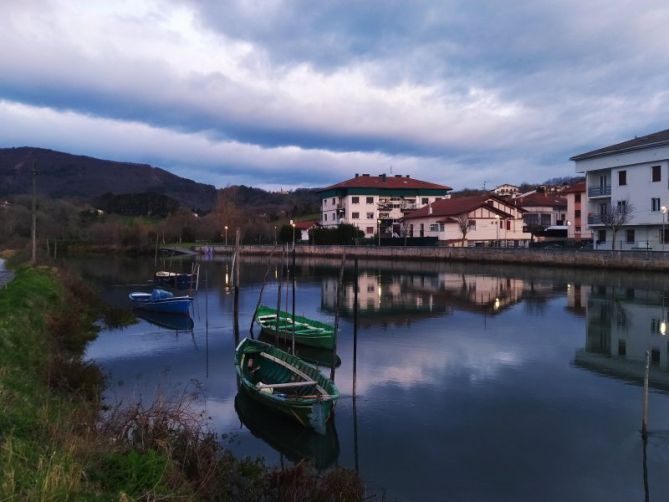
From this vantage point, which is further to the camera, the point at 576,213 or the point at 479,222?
the point at 576,213

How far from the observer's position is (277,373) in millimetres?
13344

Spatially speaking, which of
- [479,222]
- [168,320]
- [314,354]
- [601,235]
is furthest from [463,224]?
[314,354]

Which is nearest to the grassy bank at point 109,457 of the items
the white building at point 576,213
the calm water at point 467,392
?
the calm water at point 467,392

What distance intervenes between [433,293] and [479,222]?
3381cm

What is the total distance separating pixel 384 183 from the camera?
281 ft

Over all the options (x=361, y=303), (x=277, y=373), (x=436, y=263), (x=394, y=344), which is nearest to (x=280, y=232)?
(x=436, y=263)

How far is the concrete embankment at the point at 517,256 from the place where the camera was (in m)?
40.2

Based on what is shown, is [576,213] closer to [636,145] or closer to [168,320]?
[636,145]

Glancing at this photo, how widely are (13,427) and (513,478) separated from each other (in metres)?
7.69

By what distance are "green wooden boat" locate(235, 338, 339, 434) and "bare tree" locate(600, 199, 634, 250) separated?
40.1 m

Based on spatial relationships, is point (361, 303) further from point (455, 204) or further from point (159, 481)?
point (455, 204)

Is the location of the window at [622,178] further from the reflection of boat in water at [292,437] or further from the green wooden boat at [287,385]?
the reflection of boat in water at [292,437]

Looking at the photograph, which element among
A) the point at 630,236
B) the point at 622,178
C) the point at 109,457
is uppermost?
the point at 622,178

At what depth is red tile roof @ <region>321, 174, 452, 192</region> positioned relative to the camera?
8394 cm
